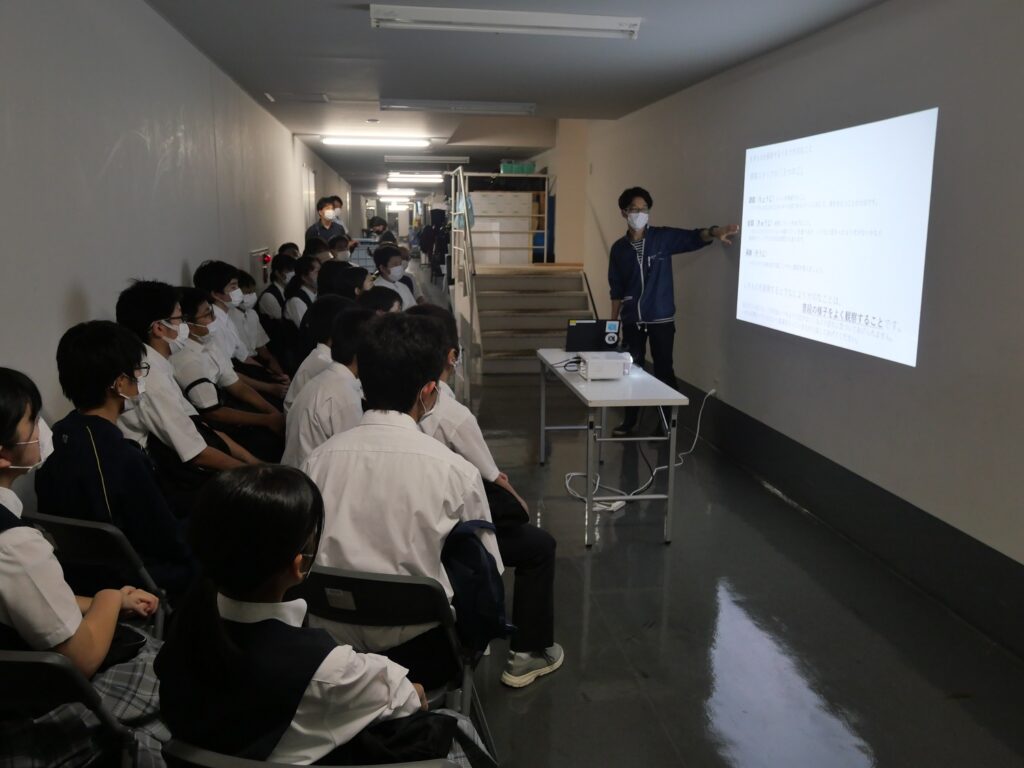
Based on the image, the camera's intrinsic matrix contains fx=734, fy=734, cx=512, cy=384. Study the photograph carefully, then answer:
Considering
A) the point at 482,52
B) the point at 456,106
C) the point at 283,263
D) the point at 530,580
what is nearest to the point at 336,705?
the point at 530,580

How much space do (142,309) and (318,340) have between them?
67 centimetres

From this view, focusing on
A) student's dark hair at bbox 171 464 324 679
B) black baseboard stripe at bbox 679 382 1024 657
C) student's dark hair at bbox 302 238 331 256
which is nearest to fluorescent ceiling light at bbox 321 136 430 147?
student's dark hair at bbox 302 238 331 256

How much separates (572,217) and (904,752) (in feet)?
30.0

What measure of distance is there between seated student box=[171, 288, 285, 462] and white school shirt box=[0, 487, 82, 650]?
1.78m

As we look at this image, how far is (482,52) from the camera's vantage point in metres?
4.40

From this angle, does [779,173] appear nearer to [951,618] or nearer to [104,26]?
[951,618]

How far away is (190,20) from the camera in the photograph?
12.8 ft

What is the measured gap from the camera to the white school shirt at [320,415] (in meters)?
2.38

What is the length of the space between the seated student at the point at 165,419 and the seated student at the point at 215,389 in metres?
0.25

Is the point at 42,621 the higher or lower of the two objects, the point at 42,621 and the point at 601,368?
the lower

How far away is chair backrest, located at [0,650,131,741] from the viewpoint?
1180 millimetres

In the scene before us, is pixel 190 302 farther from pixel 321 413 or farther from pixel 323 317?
pixel 321 413

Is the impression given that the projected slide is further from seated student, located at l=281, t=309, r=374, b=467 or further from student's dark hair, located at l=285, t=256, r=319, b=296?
student's dark hair, located at l=285, t=256, r=319, b=296

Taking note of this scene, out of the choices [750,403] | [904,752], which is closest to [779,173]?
[750,403]
